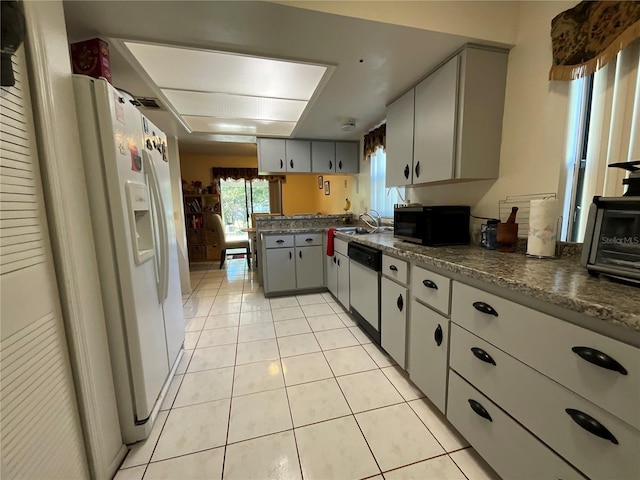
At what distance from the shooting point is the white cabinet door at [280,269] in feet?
10.7

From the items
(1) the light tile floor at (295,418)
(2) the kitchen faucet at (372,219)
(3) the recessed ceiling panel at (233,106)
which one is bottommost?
(1) the light tile floor at (295,418)

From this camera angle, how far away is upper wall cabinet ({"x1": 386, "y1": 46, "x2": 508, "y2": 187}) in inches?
62.8

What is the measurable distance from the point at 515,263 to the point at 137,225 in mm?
1980

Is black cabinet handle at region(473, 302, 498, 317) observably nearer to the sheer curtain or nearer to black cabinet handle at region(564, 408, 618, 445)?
black cabinet handle at region(564, 408, 618, 445)

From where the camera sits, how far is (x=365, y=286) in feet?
7.28

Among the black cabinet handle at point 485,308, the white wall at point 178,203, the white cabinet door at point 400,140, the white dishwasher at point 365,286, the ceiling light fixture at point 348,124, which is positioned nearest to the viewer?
the black cabinet handle at point 485,308

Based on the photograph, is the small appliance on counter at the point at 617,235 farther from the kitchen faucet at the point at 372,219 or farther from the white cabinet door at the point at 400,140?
the kitchen faucet at the point at 372,219

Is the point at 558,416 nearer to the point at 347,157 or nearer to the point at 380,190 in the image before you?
the point at 380,190

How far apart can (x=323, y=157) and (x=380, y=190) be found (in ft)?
3.19

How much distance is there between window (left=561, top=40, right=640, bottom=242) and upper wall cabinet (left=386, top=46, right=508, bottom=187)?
0.39 meters

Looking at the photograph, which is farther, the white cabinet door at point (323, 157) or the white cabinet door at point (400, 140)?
the white cabinet door at point (323, 157)

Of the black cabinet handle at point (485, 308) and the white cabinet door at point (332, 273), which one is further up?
the black cabinet handle at point (485, 308)

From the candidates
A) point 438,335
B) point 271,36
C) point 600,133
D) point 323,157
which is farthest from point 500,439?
point 323,157

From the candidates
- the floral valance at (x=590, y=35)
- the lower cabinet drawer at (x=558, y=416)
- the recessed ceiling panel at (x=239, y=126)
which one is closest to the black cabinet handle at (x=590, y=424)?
the lower cabinet drawer at (x=558, y=416)
